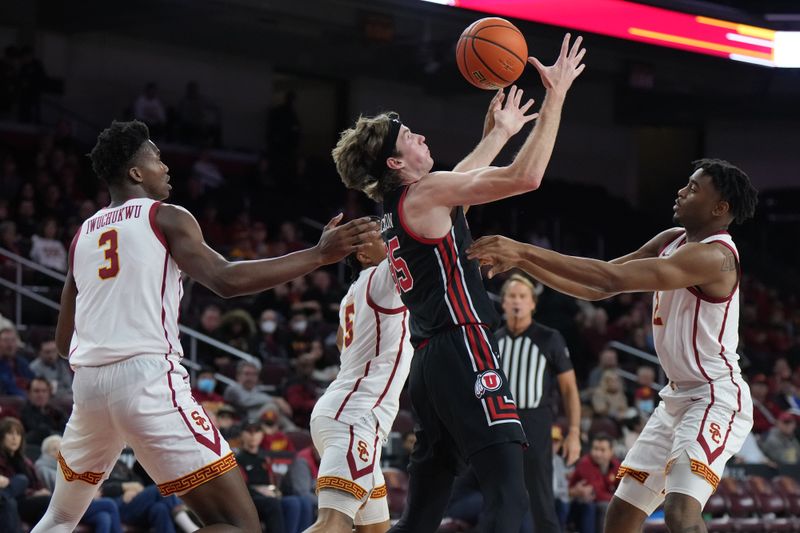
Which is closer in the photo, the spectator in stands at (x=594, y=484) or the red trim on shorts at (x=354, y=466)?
the red trim on shorts at (x=354, y=466)

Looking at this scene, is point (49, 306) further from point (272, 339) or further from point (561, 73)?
point (561, 73)

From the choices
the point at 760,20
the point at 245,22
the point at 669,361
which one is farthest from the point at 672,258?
the point at 245,22

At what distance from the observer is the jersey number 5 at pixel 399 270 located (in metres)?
5.25

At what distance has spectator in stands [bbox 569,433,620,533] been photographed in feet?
35.2

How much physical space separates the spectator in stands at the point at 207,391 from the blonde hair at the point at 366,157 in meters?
5.61

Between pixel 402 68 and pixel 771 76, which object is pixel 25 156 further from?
pixel 771 76

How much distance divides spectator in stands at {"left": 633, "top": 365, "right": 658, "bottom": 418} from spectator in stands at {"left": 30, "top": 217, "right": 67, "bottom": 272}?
277 inches

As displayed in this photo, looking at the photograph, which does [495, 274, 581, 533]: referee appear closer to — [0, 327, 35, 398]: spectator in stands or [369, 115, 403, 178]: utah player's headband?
[369, 115, 403, 178]: utah player's headband

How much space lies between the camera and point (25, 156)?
16500 millimetres

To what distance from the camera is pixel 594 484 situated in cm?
1102

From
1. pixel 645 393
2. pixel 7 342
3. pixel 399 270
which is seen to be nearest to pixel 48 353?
pixel 7 342

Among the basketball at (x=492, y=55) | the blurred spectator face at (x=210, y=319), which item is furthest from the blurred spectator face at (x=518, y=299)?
the blurred spectator face at (x=210, y=319)

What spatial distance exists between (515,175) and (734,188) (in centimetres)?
148

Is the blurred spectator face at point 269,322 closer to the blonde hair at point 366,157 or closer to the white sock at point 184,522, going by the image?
the white sock at point 184,522
